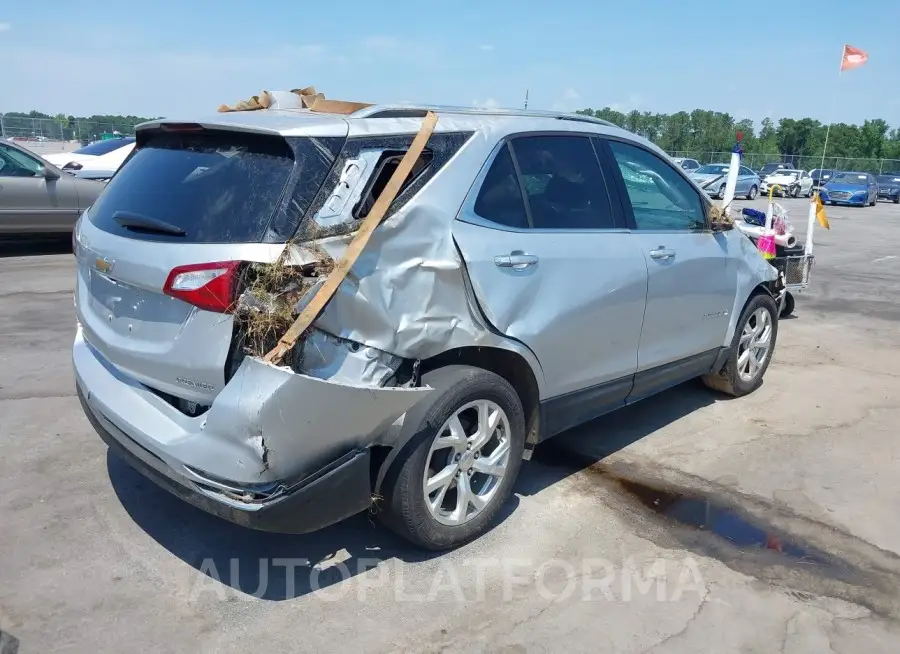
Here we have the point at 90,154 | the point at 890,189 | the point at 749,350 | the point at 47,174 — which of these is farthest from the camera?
the point at 890,189

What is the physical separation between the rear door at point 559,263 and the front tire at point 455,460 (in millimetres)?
328

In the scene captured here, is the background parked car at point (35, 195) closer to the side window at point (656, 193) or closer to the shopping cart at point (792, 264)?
the side window at point (656, 193)

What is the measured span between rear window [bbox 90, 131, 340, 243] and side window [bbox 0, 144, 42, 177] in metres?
8.08

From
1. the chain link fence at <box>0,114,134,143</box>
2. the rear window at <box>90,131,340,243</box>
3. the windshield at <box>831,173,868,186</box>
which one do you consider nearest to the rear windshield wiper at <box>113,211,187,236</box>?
the rear window at <box>90,131,340,243</box>

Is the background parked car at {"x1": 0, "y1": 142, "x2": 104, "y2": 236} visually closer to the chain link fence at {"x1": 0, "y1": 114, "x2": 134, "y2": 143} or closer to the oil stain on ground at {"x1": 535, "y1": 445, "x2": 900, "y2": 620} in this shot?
→ the oil stain on ground at {"x1": 535, "y1": 445, "x2": 900, "y2": 620}

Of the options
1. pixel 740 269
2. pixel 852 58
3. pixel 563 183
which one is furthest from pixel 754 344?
pixel 852 58

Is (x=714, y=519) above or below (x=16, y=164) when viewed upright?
below

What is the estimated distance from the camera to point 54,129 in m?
37.4

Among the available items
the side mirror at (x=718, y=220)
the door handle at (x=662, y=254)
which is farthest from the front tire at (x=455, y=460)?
the side mirror at (x=718, y=220)

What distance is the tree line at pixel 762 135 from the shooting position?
203ft

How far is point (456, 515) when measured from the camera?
137 inches

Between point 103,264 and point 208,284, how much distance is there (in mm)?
772

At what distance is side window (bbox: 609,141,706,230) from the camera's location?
4.43 metres

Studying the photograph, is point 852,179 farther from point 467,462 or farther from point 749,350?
point 467,462
